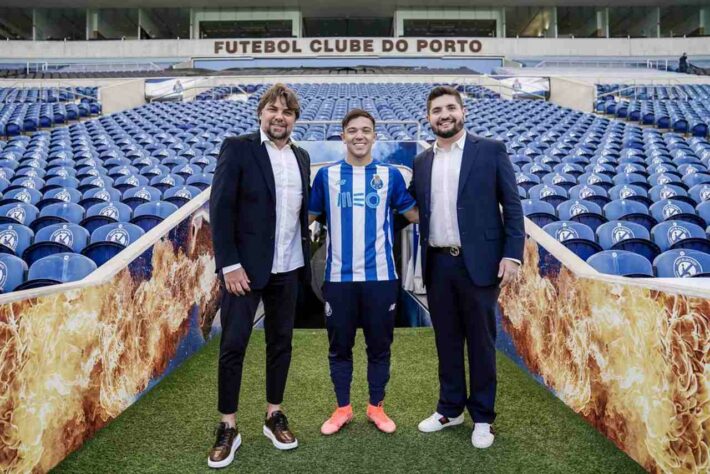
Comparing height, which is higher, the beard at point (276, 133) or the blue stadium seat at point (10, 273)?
the beard at point (276, 133)

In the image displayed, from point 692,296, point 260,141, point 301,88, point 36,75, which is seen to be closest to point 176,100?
point 301,88

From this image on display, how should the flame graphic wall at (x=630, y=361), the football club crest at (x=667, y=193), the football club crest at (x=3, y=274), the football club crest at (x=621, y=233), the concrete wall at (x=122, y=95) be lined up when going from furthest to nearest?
the concrete wall at (x=122, y=95)
the football club crest at (x=667, y=193)
the football club crest at (x=621, y=233)
the football club crest at (x=3, y=274)
the flame graphic wall at (x=630, y=361)

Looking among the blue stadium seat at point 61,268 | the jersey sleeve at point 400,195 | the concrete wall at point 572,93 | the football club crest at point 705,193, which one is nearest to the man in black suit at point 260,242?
the jersey sleeve at point 400,195

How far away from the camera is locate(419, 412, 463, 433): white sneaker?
8.52 feet

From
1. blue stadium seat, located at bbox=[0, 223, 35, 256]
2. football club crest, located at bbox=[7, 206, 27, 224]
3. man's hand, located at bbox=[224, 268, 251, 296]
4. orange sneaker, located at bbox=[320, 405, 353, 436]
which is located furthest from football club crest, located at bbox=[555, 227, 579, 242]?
football club crest, located at bbox=[7, 206, 27, 224]

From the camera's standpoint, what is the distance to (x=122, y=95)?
17.3 meters

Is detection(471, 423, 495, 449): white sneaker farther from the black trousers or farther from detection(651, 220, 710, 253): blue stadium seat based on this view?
detection(651, 220, 710, 253): blue stadium seat

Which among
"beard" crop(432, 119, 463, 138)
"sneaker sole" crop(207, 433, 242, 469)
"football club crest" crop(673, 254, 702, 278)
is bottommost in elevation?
"sneaker sole" crop(207, 433, 242, 469)

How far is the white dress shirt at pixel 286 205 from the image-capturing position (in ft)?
7.88

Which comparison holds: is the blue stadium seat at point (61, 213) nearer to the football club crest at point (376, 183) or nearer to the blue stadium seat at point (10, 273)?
the blue stadium seat at point (10, 273)

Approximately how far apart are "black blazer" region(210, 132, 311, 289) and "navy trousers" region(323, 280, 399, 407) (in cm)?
42

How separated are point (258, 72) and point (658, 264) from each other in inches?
878

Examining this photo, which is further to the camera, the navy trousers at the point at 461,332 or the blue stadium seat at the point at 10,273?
the blue stadium seat at the point at 10,273

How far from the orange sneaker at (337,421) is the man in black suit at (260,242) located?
19 cm
